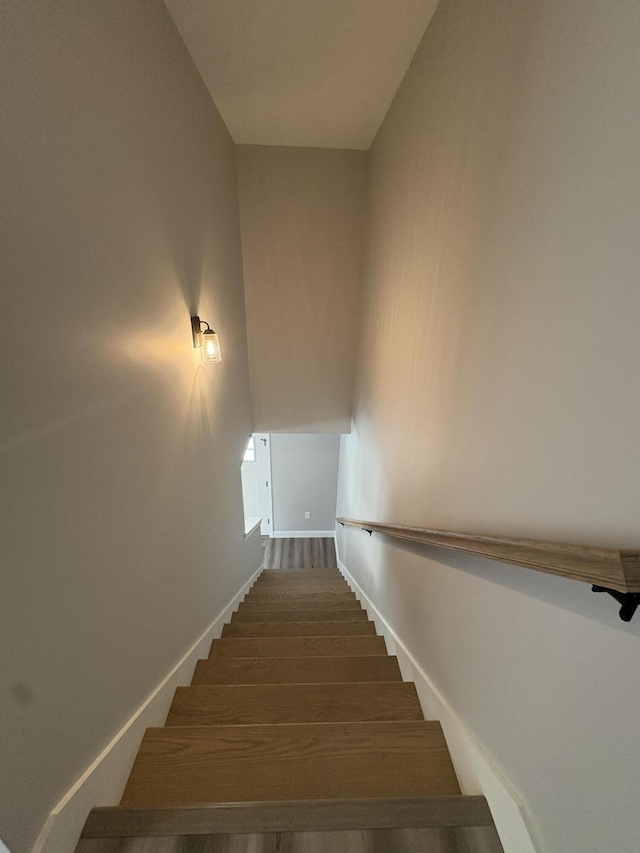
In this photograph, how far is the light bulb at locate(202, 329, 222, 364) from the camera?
7.19ft

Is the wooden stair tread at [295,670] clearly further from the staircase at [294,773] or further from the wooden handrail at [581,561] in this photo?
the wooden handrail at [581,561]

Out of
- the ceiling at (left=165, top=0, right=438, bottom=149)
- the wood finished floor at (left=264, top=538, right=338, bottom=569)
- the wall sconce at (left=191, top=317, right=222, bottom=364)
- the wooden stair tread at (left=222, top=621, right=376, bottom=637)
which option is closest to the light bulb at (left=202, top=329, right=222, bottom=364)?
the wall sconce at (left=191, top=317, right=222, bottom=364)

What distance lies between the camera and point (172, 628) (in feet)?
5.94

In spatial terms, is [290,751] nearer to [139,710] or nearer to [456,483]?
[139,710]

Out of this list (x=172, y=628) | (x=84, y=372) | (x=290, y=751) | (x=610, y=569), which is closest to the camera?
(x=610, y=569)

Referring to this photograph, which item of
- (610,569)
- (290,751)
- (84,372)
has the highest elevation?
(84,372)

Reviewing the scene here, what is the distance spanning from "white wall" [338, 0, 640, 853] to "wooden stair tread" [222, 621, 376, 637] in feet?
2.98

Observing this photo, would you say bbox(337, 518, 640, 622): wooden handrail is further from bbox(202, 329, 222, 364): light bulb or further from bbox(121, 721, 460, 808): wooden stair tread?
bbox(202, 329, 222, 364): light bulb

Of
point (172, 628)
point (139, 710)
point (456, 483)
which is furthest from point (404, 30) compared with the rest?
point (139, 710)

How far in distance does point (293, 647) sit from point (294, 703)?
64cm

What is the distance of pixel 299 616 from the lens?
315 centimetres

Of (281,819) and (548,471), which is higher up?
(548,471)

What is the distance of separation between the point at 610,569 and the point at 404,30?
247cm

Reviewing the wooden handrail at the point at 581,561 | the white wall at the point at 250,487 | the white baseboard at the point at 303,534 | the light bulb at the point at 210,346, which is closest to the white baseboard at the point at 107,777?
the wooden handrail at the point at 581,561
